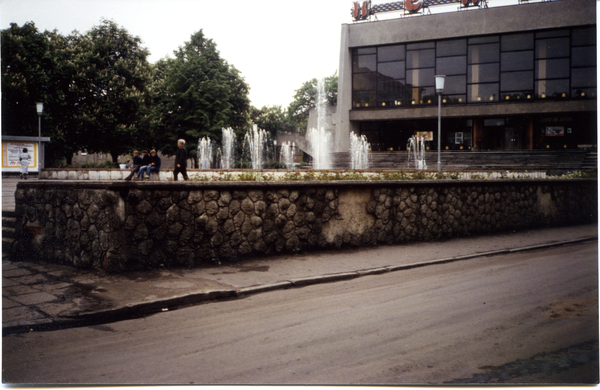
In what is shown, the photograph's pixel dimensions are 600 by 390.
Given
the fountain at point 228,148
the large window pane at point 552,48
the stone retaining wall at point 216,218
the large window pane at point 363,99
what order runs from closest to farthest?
the stone retaining wall at point 216,218
the fountain at point 228,148
the large window pane at point 552,48
the large window pane at point 363,99

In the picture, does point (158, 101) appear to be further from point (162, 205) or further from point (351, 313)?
point (351, 313)

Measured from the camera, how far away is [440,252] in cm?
955

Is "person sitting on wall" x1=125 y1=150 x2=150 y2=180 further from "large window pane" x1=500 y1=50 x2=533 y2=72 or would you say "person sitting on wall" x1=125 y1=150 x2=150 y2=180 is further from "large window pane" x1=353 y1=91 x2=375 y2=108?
"large window pane" x1=500 y1=50 x2=533 y2=72

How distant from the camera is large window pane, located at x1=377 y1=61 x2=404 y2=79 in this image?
115 feet

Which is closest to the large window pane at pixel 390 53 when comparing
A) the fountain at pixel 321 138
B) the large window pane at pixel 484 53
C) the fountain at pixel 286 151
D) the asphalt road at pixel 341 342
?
the large window pane at pixel 484 53

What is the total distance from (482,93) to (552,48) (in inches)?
205

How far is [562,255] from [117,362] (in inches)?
343

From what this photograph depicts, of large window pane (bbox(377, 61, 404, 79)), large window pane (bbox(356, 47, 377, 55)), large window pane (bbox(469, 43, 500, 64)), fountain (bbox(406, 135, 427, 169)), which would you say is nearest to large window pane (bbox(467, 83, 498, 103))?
large window pane (bbox(469, 43, 500, 64))

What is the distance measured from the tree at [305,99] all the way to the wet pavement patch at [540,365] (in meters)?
61.8

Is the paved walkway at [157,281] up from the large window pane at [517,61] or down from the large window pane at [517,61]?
down

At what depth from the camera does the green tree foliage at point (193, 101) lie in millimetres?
20391

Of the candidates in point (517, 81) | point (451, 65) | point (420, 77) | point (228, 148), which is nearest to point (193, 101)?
point (228, 148)

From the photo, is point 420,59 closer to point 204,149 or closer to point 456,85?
point 456,85

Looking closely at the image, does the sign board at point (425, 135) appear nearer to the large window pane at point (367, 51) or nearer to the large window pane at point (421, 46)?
the large window pane at point (421, 46)
